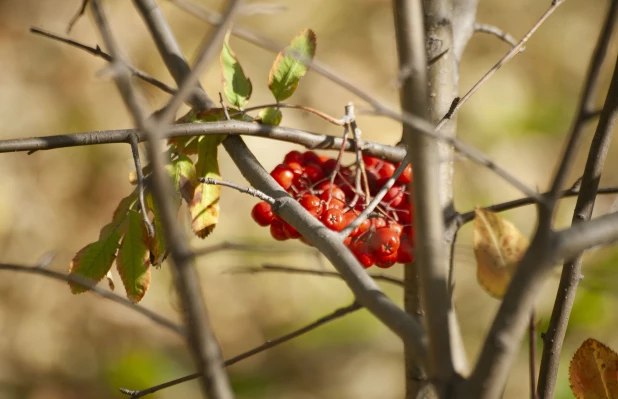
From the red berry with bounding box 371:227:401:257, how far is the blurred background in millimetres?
1147

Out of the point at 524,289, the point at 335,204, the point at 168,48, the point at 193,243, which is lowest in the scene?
the point at 524,289

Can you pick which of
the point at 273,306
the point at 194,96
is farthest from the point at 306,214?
the point at 273,306

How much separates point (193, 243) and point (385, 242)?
1180mm

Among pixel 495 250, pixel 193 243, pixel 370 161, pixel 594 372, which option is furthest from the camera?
pixel 193 243

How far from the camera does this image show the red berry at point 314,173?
0.76 m

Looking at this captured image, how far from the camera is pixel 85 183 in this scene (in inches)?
72.6

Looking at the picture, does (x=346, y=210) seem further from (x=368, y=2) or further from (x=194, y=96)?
(x=368, y=2)

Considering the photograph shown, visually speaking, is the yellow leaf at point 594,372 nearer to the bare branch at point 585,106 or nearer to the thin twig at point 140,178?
the bare branch at point 585,106

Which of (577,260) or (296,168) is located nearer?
(577,260)

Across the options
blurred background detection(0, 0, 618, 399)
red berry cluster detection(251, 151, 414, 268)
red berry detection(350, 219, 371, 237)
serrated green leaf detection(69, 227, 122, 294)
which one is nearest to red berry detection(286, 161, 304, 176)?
red berry cluster detection(251, 151, 414, 268)

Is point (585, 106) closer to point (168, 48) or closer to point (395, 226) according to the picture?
point (395, 226)

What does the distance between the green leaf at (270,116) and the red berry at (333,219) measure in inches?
5.3

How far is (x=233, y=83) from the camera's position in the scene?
2.45ft

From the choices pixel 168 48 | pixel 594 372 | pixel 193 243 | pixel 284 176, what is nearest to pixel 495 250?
pixel 594 372
